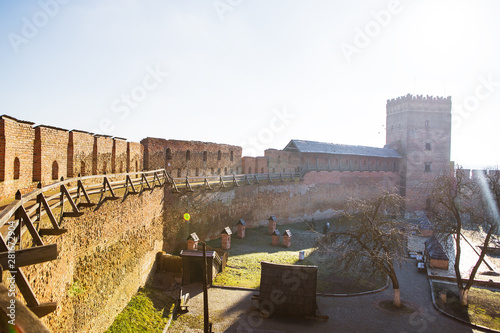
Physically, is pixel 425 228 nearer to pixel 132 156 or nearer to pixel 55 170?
pixel 132 156

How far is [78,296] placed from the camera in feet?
22.1

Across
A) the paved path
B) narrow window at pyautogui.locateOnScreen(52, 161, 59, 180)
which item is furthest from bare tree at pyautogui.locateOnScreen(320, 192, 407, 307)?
narrow window at pyautogui.locateOnScreen(52, 161, 59, 180)

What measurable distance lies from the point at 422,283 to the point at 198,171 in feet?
42.8

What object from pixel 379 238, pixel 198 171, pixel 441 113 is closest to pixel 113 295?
pixel 379 238

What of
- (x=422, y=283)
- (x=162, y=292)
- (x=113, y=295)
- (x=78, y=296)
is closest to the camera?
(x=78, y=296)

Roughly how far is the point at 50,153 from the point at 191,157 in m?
11.6

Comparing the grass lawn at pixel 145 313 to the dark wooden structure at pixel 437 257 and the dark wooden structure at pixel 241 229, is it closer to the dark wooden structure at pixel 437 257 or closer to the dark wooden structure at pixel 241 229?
the dark wooden structure at pixel 241 229

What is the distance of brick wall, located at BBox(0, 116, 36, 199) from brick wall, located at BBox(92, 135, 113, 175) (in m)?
2.82

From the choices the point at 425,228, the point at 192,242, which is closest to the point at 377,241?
the point at 192,242

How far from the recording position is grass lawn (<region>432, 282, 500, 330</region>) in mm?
10086

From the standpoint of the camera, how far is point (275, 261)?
1478 cm

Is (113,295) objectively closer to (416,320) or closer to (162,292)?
Answer: (162,292)

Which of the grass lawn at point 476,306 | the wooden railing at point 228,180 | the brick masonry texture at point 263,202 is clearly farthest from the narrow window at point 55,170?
the grass lawn at point 476,306

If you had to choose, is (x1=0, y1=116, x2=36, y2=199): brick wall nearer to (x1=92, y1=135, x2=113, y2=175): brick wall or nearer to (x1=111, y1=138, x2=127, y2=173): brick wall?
(x1=92, y1=135, x2=113, y2=175): brick wall
